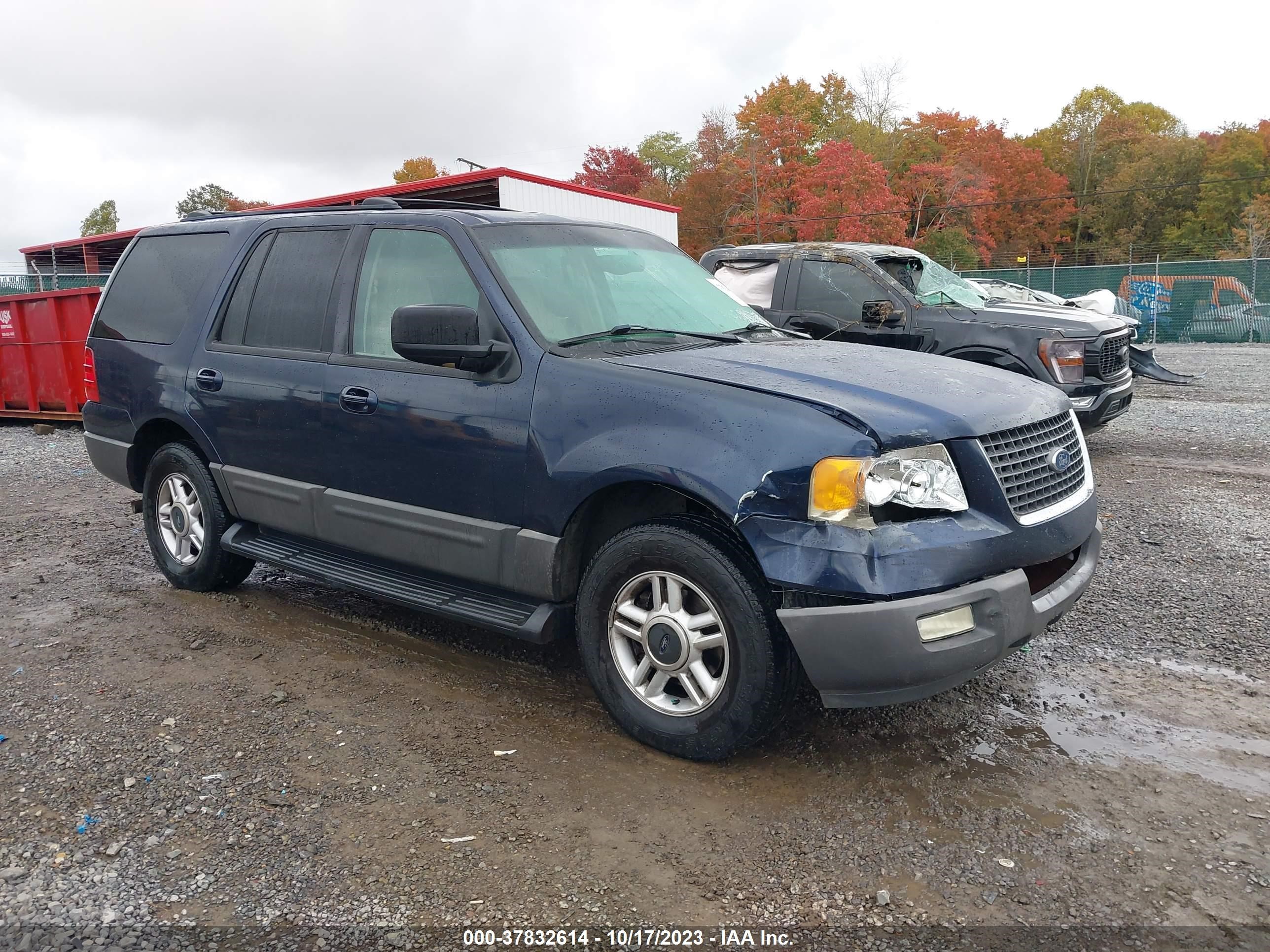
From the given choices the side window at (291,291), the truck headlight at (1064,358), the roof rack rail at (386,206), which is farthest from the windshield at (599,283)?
the truck headlight at (1064,358)

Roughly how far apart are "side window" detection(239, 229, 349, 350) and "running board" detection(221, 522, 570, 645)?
0.98 meters

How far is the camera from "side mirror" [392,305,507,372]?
358cm

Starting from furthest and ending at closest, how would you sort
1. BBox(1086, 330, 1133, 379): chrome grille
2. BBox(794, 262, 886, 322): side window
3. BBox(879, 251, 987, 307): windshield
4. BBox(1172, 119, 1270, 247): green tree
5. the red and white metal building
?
1. BBox(1172, 119, 1270, 247): green tree
2. the red and white metal building
3. BBox(879, 251, 987, 307): windshield
4. BBox(794, 262, 886, 322): side window
5. BBox(1086, 330, 1133, 379): chrome grille

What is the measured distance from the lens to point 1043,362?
816 centimetres

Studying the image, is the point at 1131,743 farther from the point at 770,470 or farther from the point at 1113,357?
the point at 1113,357

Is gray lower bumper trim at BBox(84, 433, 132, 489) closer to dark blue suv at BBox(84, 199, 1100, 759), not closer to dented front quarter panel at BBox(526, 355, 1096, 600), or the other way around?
dark blue suv at BBox(84, 199, 1100, 759)

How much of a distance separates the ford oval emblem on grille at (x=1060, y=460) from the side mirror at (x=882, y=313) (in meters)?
4.87

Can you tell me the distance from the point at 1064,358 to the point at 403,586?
6.39 metres

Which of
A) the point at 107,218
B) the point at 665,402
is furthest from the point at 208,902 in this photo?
the point at 107,218

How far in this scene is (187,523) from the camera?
5.32 m

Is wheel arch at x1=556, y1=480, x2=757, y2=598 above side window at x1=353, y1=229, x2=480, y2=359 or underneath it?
underneath

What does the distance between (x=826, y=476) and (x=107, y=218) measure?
363ft

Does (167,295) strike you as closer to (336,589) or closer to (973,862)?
(336,589)

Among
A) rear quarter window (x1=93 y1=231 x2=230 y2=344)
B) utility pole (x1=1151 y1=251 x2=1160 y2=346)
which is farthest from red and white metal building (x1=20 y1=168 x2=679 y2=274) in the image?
utility pole (x1=1151 y1=251 x2=1160 y2=346)
